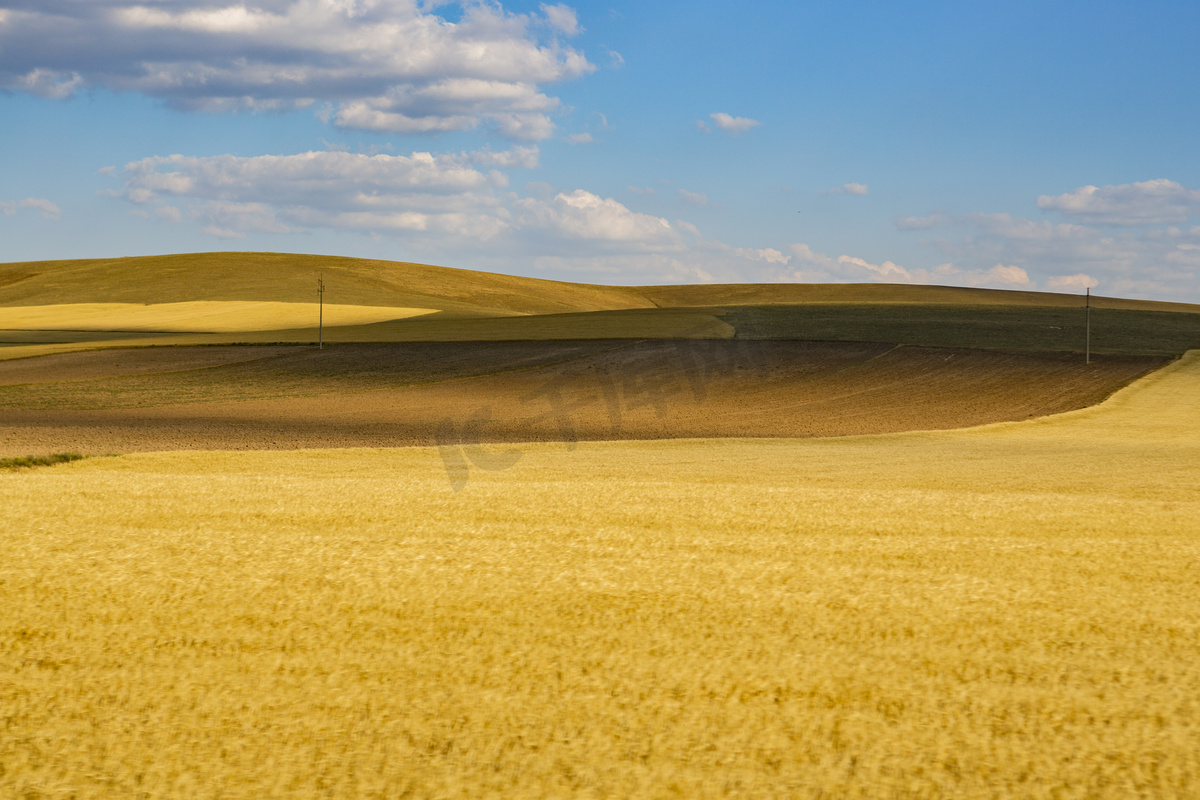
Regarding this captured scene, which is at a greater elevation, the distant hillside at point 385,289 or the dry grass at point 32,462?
the distant hillside at point 385,289

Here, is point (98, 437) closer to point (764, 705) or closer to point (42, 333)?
point (764, 705)

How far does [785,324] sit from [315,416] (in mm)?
31806

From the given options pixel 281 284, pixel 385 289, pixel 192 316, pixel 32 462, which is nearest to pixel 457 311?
pixel 385 289

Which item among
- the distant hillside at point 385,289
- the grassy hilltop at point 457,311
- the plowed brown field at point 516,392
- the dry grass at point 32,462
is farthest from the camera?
the distant hillside at point 385,289

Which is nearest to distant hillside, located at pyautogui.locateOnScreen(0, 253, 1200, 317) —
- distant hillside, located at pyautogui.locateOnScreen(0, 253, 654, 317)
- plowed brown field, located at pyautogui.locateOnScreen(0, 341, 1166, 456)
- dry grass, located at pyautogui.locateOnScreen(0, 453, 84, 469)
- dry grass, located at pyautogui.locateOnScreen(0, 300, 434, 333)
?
distant hillside, located at pyautogui.locateOnScreen(0, 253, 654, 317)

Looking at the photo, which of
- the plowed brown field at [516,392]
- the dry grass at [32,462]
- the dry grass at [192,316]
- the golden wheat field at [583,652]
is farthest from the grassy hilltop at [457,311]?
the golden wheat field at [583,652]

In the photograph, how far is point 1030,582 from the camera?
420cm

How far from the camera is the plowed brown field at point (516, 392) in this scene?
895 inches

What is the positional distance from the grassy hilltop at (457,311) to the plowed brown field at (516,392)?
5725 millimetres

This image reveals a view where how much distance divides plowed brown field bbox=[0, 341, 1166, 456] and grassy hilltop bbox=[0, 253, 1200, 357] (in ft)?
18.8

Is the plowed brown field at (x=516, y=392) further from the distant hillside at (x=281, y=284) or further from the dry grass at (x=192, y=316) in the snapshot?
the distant hillside at (x=281, y=284)

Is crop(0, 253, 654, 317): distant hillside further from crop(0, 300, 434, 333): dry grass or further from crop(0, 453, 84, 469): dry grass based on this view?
crop(0, 453, 84, 469): dry grass

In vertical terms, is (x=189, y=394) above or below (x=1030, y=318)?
below

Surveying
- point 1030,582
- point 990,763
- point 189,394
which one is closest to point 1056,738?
point 990,763
